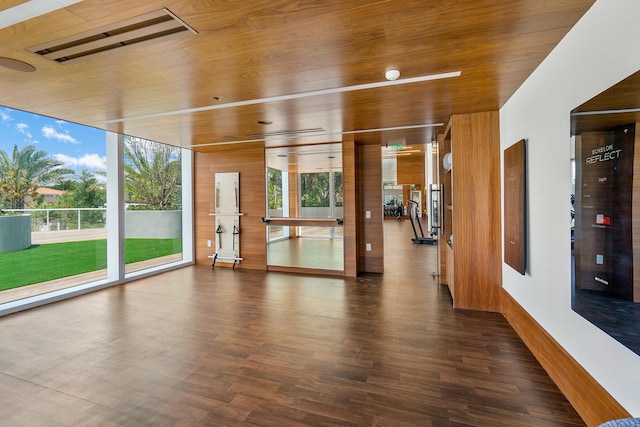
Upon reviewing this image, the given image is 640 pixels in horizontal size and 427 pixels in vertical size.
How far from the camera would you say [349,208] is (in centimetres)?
574

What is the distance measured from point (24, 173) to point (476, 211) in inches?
242

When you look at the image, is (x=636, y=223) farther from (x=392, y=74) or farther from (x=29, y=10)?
(x=29, y=10)

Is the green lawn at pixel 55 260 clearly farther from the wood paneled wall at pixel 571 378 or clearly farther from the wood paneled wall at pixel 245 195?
the wood paneled wall at pixel 571 378

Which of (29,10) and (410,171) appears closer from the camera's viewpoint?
(29,10)

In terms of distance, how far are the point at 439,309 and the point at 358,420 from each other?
7.81 feet

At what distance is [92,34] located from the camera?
6.70 ft

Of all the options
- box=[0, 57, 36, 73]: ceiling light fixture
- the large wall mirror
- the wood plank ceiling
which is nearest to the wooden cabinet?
the wood plank ceiling

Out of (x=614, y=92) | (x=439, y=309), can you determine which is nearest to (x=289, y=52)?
(x=614, y=92)

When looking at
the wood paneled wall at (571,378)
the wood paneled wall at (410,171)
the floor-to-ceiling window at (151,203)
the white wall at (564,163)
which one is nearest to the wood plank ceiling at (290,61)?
the white wall at (564,163)

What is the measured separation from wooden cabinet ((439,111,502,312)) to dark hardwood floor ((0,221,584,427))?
1.05 ft

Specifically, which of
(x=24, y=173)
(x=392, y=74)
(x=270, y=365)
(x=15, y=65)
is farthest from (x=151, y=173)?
(x=392, y=74)

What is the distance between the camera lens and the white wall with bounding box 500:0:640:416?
4.93 feet

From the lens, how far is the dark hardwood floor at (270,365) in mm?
1972

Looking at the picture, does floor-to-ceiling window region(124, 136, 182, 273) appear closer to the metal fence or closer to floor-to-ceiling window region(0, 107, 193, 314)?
floor-to-ceiling window region(0, 107, 193, 314)
